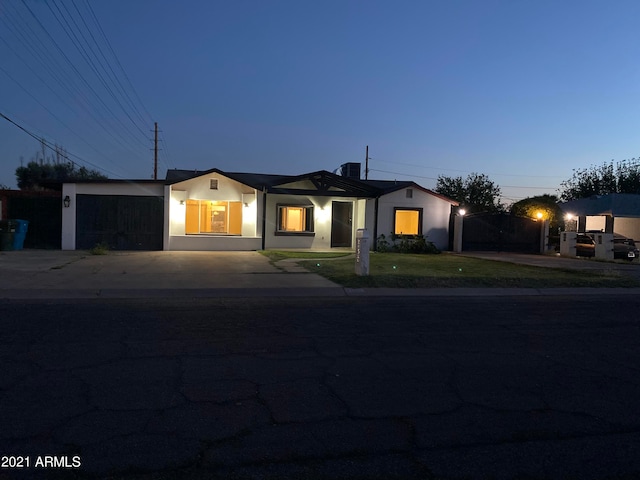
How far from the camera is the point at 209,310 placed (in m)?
9.48

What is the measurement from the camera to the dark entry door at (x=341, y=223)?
24.7 metres

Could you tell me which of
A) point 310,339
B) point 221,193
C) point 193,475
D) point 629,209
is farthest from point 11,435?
point 629,209

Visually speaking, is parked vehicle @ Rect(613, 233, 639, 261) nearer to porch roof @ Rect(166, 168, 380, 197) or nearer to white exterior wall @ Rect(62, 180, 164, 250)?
porch roof @ Rect(166, 168, 380, 197)

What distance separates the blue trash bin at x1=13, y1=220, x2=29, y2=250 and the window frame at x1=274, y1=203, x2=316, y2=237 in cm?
1010

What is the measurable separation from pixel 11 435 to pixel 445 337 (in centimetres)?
556

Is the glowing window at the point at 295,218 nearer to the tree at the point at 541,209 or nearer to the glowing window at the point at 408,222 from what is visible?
the glowing window at the point at 408,222

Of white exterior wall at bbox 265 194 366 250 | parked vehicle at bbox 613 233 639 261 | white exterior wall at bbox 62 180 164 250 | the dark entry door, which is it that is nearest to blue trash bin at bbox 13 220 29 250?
white exterior wall at bbox 62 180 164 250

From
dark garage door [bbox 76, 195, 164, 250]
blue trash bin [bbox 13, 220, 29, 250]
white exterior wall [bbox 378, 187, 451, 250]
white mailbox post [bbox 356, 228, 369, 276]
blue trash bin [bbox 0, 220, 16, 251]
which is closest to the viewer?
white mailbox post [bbox 356, 228, 369, 276]

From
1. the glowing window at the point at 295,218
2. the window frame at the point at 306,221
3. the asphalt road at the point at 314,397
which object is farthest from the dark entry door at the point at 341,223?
the asphalt road at the point at 314,397

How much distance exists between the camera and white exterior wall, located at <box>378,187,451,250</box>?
81.7 ft

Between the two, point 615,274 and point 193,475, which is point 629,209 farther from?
→ point 193,475

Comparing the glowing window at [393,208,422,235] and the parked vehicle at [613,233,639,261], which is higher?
the glowing window at [393,208,422,235]

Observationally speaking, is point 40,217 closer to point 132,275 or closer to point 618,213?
point 132,275

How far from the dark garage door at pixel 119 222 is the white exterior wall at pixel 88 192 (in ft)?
0.50
